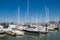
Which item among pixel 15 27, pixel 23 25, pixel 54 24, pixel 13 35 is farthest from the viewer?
pixel 54 24

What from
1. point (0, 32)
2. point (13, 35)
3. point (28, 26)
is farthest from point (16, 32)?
point (28, 26)

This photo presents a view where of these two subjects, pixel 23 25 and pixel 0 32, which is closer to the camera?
pixel 0 32

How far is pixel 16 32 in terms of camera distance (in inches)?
372

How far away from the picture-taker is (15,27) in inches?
392

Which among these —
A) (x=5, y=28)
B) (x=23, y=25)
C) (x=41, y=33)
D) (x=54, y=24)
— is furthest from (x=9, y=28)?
(x=54, y=24)

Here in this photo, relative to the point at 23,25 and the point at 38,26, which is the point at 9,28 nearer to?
the point at 23,25

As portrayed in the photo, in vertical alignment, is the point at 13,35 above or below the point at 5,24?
below

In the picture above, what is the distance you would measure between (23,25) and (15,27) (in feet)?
2.97

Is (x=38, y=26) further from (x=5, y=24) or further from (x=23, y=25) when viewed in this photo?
(x=5, y=24)

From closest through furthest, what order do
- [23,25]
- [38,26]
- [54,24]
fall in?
[23,25] → [38,26] → [54,24]

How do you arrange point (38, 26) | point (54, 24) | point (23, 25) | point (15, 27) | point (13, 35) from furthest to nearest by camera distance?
point (54, 24) → point (38, 26) → point (23, 25) → point (15, 27) → point (13, 35)

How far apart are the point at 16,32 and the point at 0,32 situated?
0.90m

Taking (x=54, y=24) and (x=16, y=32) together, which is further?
(x=54, y=24)

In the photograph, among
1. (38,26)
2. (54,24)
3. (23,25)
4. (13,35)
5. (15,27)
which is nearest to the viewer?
(13,35)
